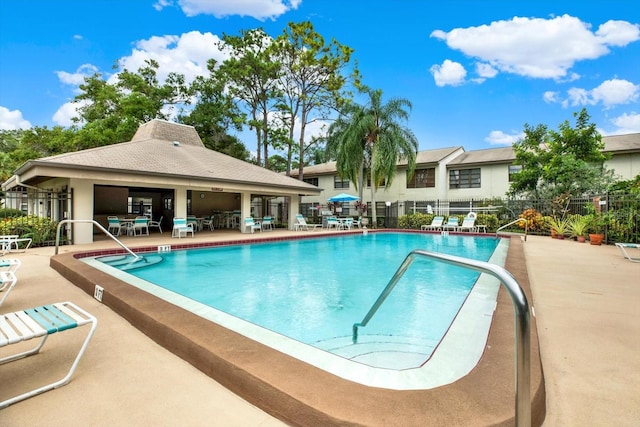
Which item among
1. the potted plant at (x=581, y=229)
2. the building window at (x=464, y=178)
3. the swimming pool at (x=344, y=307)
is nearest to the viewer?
the swimming pool at (x=344, y=307)

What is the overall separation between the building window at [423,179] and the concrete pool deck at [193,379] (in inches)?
796

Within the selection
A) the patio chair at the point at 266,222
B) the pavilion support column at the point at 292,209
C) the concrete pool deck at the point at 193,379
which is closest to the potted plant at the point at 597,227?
the concrete pool deck at the point at 193,379

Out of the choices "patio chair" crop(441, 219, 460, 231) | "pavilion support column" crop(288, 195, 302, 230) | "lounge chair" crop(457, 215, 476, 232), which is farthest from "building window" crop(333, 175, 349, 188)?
"lounge chair" crop(457, 215, 476, 232)

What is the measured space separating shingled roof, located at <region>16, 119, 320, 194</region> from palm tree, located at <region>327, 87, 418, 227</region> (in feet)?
10.7

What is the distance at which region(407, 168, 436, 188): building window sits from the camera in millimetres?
23609

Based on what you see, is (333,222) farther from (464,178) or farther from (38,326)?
(38,326)

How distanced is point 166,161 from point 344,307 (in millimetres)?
12397

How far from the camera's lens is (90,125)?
940 inches

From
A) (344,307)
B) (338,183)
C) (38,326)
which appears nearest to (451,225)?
(338,183)

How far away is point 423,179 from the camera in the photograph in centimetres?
2409

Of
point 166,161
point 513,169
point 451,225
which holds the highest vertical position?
point 513,169

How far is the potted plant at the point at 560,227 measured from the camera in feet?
45.9

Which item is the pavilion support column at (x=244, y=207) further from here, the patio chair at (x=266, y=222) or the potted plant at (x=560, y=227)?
the potted plant at (x=560, y=227)

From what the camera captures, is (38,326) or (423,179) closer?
(38,326)
